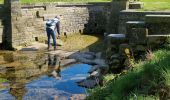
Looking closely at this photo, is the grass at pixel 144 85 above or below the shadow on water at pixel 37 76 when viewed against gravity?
above

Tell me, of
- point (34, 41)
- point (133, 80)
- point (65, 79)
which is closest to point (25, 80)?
point (65, 79)

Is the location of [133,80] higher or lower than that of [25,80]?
higher

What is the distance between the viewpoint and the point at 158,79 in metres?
8.42

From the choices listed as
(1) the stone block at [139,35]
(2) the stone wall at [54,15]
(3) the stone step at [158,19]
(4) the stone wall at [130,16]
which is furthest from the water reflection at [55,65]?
(3) the stone step at [158,19]

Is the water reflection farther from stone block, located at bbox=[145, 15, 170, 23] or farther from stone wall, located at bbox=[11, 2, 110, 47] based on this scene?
stone block, located at bbox=[145, 15, 170, 23]

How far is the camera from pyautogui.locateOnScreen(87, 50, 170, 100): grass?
8039 millimetres

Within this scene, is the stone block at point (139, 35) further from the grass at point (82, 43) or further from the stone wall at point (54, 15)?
the stone wall at point (54, 15)

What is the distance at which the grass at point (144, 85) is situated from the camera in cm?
804

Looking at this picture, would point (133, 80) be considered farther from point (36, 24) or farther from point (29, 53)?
point (36, 24)

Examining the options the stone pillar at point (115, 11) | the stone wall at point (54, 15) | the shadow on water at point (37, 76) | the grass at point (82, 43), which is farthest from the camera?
the stone wall at point (54, 15)

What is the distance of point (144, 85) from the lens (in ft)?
28.3

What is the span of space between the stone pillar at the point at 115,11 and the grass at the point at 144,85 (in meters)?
9.25

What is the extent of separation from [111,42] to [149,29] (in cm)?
122

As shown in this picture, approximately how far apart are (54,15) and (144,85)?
15569mm
